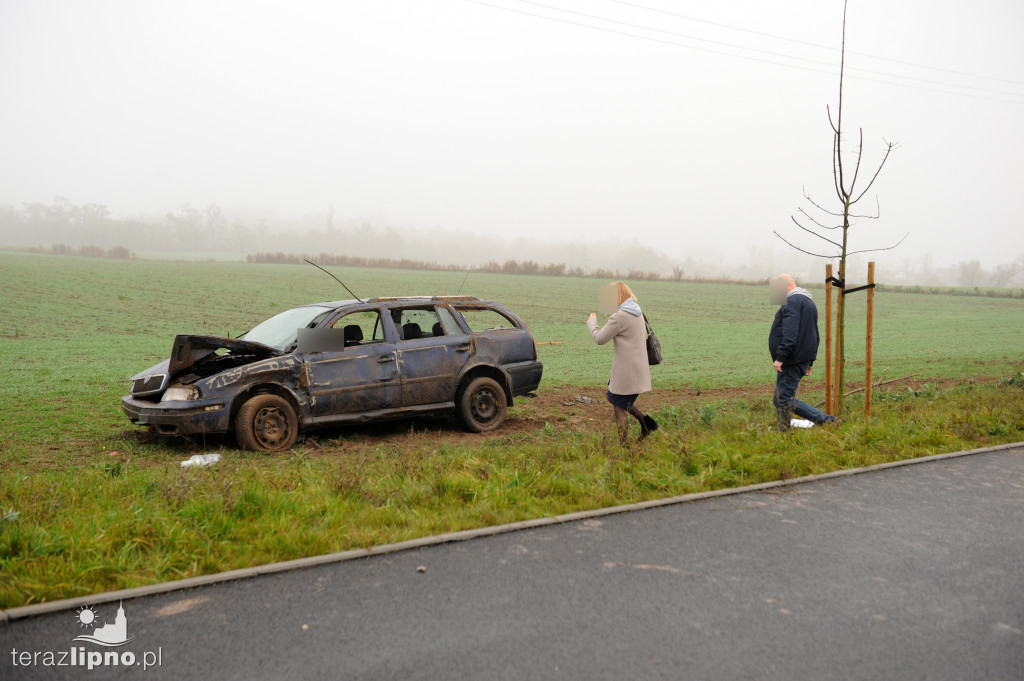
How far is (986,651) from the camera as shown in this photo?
3.37 m

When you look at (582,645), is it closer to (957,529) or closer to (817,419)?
(957,529)

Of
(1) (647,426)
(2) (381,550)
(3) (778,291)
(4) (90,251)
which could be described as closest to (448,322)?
(1) (647,426)

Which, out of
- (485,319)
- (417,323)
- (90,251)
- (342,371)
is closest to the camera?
(342,371)

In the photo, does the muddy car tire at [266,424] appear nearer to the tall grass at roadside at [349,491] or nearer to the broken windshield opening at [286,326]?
the tall grass at roadside at [349,491]

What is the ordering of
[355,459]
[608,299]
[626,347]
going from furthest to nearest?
[608,299] → [626,347] → [355,459]

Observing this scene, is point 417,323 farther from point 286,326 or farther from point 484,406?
point 286,326

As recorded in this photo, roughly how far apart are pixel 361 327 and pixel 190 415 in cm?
215

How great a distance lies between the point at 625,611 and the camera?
3.79 m

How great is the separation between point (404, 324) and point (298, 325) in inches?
51.0

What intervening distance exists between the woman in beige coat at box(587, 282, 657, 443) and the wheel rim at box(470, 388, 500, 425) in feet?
7.78

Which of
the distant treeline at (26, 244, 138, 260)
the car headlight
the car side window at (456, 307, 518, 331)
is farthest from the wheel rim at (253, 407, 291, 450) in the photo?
the distant treeline at (26, 244, 138, 260)

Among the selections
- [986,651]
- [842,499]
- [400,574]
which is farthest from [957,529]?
[400,574]

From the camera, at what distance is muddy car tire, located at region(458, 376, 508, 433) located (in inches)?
373

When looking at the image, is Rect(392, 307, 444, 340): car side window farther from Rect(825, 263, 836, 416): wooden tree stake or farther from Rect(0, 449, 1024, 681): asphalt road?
Rect(825, 263, 836, 416): wooden tree stake
